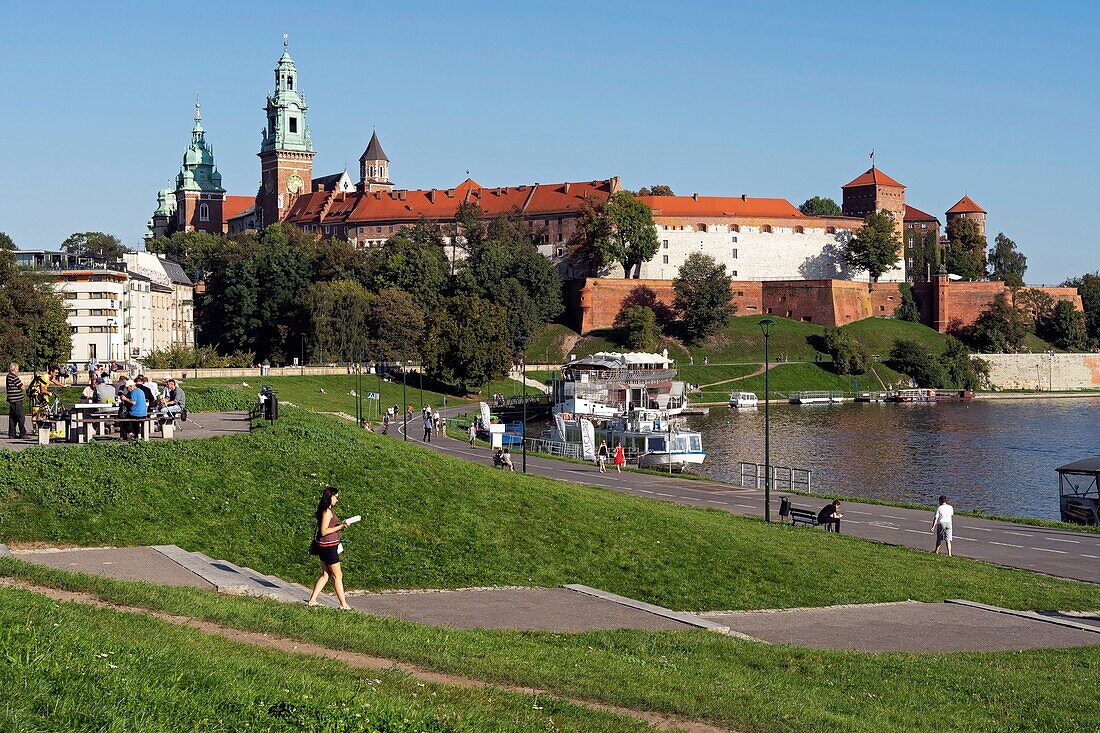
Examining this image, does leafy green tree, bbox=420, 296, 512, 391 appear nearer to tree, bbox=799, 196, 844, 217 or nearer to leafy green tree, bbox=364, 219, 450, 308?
leafy green tree, bbox=364, 219, 450, 308

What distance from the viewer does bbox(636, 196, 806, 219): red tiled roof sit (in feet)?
447

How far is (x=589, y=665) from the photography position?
11805 millimetres

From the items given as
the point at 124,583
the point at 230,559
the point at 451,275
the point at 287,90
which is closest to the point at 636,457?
the point at 230,559

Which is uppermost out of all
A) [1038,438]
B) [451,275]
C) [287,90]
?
[287,90]

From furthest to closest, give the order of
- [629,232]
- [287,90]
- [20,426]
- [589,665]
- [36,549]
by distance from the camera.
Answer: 1. [287,90]
2. [629,232]
3. [20,426]
4. [36,549]
5. [589,665]

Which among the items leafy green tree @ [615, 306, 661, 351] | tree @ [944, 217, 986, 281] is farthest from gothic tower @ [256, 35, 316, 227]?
tree @ [944, 217, 986, 281]

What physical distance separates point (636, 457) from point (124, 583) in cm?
4351

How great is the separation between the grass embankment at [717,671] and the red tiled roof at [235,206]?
558ft

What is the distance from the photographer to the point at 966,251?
501 feet

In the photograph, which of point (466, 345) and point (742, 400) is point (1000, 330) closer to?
point (742, 400)

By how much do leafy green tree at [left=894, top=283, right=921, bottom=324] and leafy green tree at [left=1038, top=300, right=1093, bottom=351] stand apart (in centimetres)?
1538

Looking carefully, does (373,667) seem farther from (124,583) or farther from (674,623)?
(674,623)

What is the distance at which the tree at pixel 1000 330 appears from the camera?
420 ft

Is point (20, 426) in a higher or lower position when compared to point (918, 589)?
higher
